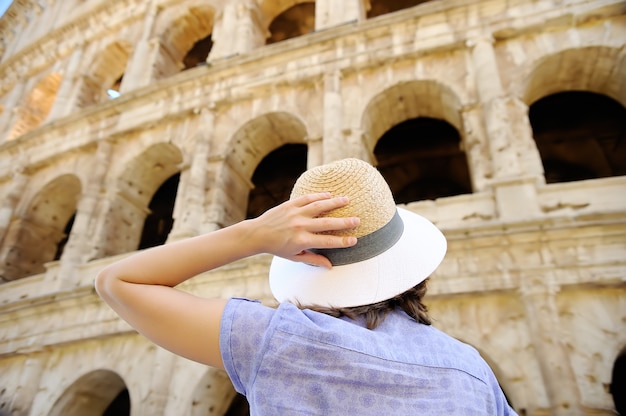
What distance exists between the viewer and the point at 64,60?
12.4 metres

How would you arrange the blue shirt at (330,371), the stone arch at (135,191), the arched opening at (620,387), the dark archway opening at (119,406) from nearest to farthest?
the blue shirt at (330,371), the arched opening at (620,387), the dark archway opening at (119,406), the stone arch at (135,191)

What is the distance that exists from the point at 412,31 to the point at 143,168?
5960 millimetres

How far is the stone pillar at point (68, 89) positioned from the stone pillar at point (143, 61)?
6.59 feet

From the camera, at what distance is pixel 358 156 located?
620cm

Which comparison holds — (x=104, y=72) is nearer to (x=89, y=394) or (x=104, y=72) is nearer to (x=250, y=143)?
(x=250, y=143)

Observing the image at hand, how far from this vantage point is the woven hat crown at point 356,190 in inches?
41.0

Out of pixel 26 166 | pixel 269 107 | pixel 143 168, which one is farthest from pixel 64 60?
pixel 269 107

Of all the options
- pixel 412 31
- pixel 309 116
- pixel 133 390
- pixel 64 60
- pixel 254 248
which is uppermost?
pixel 64 60

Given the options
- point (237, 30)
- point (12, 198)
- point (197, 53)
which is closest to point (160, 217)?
point (12, 198)

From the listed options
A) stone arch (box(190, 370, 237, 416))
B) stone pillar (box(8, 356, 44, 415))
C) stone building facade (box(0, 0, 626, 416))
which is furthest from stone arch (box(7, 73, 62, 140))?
stone arch (box(190, 370, 237, 416))

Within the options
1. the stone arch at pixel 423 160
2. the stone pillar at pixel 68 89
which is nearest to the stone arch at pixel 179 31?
the stone pillar at pixel 68 89

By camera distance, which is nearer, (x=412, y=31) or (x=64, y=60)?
(x=412, y=31)

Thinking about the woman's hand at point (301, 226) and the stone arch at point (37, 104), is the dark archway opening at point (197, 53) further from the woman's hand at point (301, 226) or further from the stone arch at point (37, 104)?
the woman's hand at point (301, 226)

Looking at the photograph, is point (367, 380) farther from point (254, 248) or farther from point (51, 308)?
point (51, 308)
